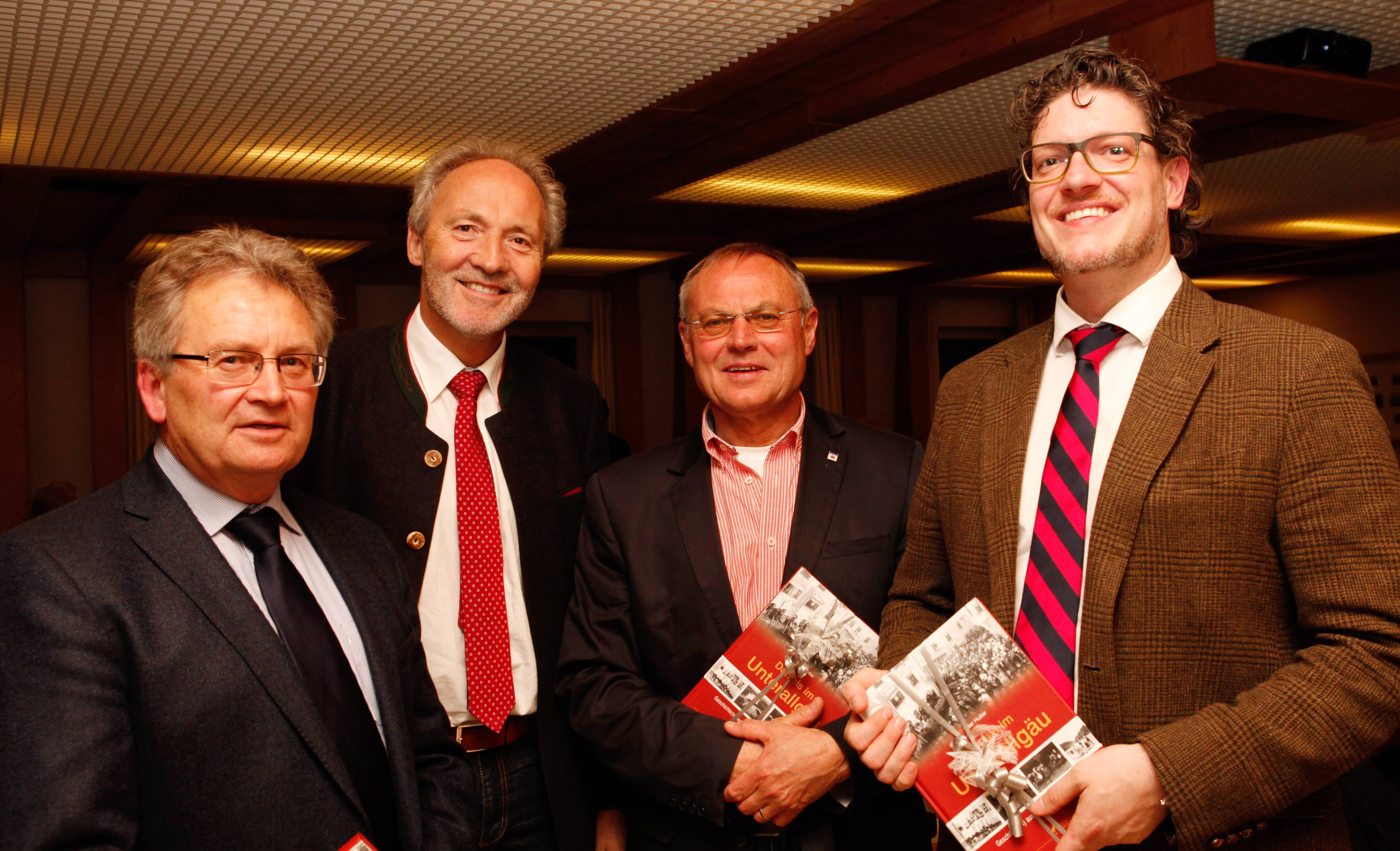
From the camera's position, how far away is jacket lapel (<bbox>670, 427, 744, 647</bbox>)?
2145mm

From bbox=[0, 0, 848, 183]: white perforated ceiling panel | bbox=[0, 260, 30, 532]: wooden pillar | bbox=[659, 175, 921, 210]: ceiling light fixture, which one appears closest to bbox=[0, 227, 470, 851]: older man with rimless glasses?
bbox=[0, 0, 848, 183]: white perforated ceiling panel

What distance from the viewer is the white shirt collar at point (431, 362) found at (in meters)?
2.33

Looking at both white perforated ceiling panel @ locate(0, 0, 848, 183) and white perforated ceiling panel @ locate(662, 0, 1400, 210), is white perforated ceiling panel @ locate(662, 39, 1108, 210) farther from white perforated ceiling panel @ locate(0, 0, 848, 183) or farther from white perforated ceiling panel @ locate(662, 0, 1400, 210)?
white perforated ceiling panel @ locate(0, 0, 848, 183)

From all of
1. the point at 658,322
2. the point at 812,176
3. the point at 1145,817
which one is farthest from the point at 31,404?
the point at 1145,817

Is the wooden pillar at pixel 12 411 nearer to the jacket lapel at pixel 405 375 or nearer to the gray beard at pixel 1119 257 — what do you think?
the jacket lapel at pixel 405 375

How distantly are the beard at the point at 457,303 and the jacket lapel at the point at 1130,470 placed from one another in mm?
1312

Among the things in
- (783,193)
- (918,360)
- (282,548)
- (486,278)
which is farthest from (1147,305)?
(918,360)

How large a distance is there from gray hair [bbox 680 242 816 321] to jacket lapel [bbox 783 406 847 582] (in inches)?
11.0

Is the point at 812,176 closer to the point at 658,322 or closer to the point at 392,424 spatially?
the point at 392,424

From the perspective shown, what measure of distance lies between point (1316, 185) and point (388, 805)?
5.81m

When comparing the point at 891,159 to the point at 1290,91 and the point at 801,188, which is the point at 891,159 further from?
the point at 1290,91

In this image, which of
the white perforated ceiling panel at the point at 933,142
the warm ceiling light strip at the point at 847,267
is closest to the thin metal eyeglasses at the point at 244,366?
the white perforated ceiling panel at the point at 933,142

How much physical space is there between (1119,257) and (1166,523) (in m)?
0.43

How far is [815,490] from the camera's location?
2.22 metres
